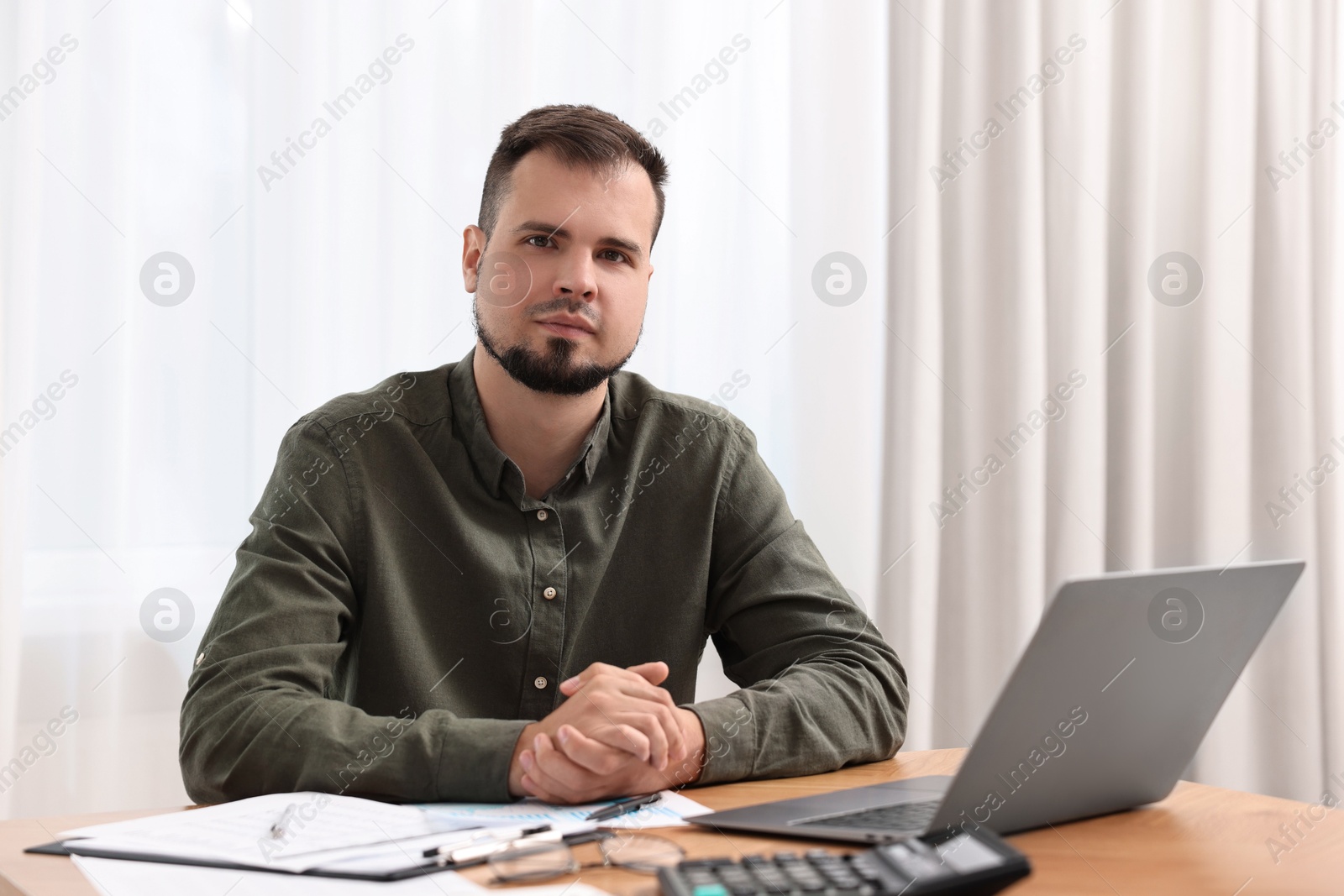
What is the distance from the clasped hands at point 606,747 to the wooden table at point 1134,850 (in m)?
0.06

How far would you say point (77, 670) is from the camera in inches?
79.3

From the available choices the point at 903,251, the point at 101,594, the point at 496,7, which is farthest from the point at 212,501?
the point at 903,251

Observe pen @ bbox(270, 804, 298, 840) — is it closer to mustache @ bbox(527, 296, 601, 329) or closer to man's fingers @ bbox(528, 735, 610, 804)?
man's fingers @ bbox(528, 735, 610, 804)

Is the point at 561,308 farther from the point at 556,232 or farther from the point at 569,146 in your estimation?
the point at 569,146

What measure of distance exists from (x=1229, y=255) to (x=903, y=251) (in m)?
0.81

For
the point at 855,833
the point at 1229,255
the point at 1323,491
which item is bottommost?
the point at 855,833

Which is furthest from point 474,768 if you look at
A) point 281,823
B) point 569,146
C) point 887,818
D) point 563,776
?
point 569,146

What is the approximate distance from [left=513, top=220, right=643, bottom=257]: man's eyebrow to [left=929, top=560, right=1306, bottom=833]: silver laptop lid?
0.96m

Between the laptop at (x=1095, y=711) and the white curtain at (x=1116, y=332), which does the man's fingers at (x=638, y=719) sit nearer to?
the laptop at (x=1095, y=711)

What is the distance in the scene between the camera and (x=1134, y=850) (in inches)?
36.1

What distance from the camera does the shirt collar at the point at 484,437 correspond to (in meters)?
1.57

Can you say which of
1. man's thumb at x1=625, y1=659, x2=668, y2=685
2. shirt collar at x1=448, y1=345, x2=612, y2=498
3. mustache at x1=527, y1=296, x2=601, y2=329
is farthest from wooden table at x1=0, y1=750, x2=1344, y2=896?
mustache at x1=527, y1=296, x2=601, y2=329

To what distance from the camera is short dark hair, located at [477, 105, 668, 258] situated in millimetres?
1609

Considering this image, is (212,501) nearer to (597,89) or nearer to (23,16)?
(23,16)
